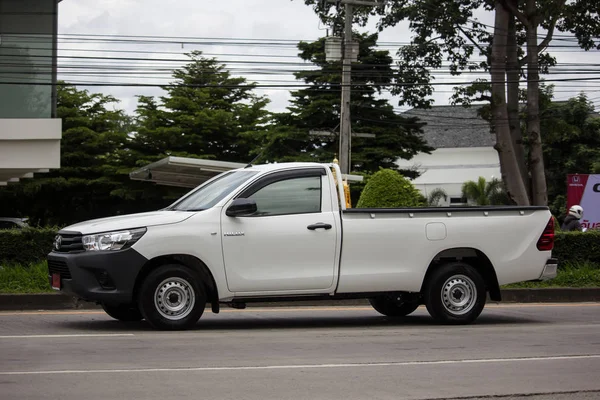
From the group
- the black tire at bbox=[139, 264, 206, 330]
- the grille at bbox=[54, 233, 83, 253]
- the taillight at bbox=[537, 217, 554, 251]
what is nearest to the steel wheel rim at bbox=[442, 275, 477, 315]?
the taillight at bbox=[537, 217, 554, 251]

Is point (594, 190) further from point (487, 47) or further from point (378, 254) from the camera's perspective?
point (378, 254)

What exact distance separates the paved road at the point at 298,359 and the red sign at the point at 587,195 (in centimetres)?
1546

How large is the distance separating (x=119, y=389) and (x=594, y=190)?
22756mm

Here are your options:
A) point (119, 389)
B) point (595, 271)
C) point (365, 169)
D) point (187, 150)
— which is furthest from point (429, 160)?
point (119, 389)

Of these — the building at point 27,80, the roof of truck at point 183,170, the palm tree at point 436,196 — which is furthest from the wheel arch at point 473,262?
the palm tree at point 436,196

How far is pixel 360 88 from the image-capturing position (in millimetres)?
42125

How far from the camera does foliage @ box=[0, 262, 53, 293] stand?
47.1 feet

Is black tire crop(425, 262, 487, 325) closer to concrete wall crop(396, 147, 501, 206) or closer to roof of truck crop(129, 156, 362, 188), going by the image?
roof of truck crop(129, 156, 362, 188)

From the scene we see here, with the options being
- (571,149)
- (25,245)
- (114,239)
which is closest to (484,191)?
(571,149)

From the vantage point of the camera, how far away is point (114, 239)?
1023 centimetres

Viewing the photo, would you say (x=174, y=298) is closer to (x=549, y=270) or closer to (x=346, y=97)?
(x=549, y=270)

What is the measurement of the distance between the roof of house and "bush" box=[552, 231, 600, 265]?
4898 cm

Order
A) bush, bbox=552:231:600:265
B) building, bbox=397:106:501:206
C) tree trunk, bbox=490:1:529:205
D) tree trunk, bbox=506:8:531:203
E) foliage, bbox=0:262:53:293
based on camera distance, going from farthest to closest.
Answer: building, bbox=397:106:501:206 → tree trunk, bbox=506:8:531:203 → tree trunk, bbox=490:1:529:205 → bush, bbox=552:231:600:265 → foliage, bbox=0:262:53:293

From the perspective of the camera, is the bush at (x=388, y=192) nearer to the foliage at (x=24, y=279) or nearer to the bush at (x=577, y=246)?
the bush at (x=577, y=246)
